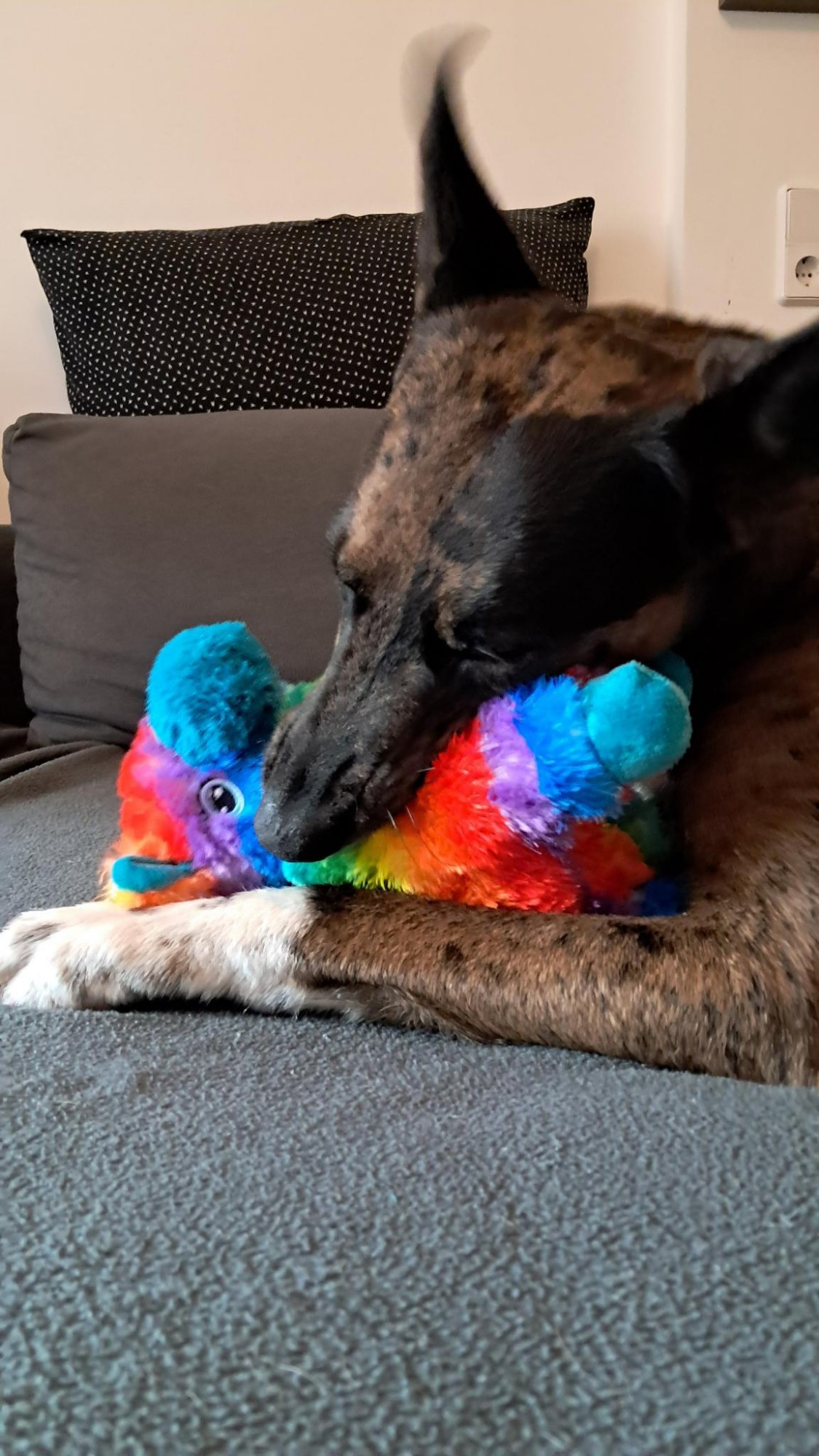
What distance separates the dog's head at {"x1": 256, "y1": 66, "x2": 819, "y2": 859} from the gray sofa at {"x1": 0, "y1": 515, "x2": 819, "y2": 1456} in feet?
1.02

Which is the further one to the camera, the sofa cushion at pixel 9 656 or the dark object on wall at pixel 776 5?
the dark object on wall at pixel 776 5

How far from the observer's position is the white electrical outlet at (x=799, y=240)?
2520mm

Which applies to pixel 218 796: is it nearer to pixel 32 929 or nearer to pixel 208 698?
pixel 208 698

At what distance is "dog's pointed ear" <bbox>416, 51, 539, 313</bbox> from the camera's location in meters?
1.15

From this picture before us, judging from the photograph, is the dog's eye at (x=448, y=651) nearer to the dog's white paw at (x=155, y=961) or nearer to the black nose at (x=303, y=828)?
the black nose at (x=303, y=828)

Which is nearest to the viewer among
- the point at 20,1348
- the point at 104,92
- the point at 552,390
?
the point at 20,1348

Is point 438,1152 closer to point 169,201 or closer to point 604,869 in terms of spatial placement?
point 604,869

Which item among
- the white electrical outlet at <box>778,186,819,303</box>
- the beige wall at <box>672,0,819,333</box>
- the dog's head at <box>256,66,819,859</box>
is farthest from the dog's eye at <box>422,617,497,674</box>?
the white electrical outlet at <box>778,186,819,303</box>

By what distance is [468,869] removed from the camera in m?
0.90

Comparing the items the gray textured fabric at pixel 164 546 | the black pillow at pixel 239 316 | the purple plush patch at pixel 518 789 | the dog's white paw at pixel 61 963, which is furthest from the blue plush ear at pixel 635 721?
the black pillow at pixel 239 316

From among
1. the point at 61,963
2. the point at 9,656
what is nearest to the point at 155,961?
the point at 61,963

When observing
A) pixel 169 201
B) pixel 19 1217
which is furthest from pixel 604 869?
pixel 169 201

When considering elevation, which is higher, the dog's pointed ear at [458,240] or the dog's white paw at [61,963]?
the dog's pointed ear at [458,240]

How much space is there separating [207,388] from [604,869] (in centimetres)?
158
